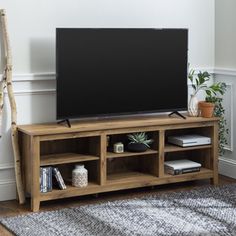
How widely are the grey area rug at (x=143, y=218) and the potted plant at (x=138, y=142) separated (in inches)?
14.5

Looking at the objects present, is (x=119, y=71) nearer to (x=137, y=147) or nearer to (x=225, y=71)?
(x=137, y=147)

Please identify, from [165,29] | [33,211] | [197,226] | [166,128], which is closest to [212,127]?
[166,128]

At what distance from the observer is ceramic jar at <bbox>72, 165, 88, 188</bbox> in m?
4.25

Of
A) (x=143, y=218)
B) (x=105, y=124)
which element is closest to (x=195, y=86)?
(x=105, y=124)

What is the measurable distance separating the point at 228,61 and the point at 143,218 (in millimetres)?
1801

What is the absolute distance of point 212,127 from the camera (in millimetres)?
4754

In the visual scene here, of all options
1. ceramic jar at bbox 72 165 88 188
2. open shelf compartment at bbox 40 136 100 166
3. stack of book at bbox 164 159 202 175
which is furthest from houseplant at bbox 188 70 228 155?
ceramic jar at bbox 72 165 88 188

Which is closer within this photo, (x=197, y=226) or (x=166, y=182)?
(x=197, y=226)

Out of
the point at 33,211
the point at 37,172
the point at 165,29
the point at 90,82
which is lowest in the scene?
the point at 33,211

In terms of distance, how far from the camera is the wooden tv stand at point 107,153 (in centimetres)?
410

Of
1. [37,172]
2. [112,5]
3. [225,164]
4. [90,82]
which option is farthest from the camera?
[225,164]

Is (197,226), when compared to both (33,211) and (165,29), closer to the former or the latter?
(33,211)

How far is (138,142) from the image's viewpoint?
449cm

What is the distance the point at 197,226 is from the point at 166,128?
3.35 feet
